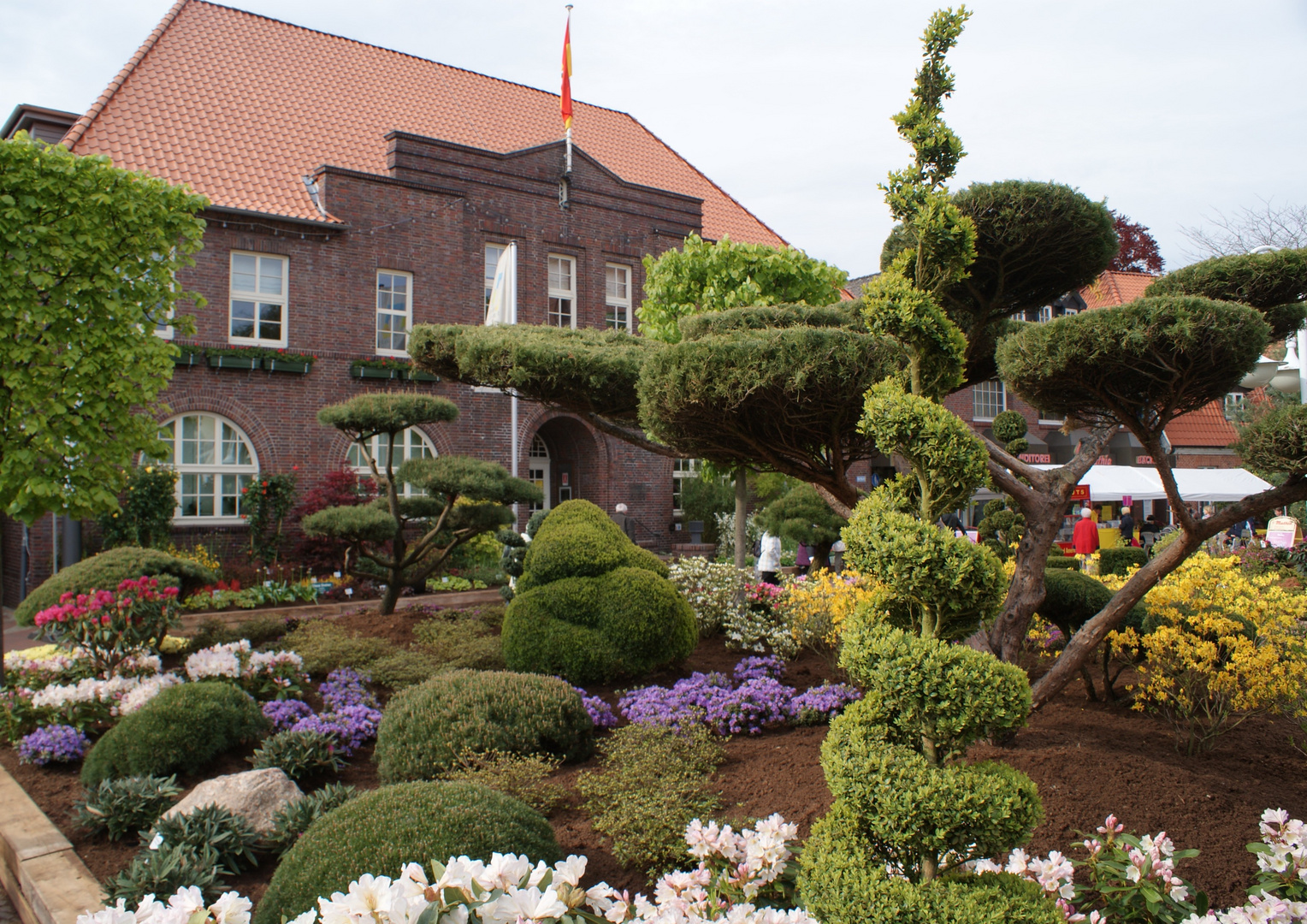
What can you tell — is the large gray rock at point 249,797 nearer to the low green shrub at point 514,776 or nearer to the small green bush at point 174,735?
the small green bush at point 174,735

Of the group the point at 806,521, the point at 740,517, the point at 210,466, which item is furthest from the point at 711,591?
the point at 210,466

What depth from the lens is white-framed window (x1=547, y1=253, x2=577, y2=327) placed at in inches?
808

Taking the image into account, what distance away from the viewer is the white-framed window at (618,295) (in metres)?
21.5

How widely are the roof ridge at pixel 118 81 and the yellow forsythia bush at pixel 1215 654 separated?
17.1 meters

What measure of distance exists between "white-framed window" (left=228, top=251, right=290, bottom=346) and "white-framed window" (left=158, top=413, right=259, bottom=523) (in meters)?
1.81

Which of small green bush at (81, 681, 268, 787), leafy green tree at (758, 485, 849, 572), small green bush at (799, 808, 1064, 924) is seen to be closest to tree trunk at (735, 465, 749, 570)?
leafy green tree at (758, 485, 849, 572)

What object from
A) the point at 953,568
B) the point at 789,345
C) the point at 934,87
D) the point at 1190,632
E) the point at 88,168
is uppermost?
the point at 88,168

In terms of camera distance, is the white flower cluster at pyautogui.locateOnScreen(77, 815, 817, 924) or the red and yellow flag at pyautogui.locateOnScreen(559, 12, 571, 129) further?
the red and yellow flag at pyautogui.locateOnScreen(559, 12, 571, 129)

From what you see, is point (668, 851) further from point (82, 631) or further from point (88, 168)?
point (88, 168)

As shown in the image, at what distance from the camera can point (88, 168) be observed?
328 inches

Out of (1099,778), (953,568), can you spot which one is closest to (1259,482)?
(1099,778)

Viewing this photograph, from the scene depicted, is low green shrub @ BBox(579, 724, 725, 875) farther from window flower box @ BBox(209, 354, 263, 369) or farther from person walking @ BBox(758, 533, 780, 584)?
window flower box @ BBox(209, 354, 263, 369)

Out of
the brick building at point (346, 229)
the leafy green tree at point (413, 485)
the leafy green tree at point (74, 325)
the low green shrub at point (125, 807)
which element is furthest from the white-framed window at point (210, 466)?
the low green shrub at point (125, 807)

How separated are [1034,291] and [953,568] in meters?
4.10
